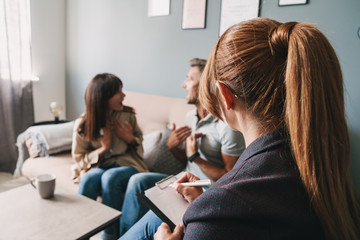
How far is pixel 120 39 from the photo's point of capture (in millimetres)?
2510

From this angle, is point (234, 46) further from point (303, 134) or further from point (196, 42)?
point (196, 42)

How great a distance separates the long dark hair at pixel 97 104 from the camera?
62.5 inches

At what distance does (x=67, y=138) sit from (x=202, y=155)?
1.24 m

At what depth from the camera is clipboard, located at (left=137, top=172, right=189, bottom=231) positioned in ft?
2.68

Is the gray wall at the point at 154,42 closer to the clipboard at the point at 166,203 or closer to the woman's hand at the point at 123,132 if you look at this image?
the woman's hand at the point at 123,132

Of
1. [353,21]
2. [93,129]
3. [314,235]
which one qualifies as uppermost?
[353,21]

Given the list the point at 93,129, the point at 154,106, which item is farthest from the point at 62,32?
the point at 93,129

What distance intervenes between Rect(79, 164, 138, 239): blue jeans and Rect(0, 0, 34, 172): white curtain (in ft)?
5.01

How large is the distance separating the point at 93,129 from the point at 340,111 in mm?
1416

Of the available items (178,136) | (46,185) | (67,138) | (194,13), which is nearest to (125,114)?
(178,136)

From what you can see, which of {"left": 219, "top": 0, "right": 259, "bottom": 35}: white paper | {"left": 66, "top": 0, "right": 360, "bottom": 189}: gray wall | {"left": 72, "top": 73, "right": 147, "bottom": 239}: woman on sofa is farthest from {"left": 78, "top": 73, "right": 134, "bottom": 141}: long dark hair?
{"left": 219, "top": 0, "right": 259, "bottom": 35}: white paper

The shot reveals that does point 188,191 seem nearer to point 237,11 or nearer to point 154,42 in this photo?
point 237,11

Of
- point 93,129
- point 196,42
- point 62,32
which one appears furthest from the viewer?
point 62,32

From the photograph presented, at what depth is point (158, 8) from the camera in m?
2.19
